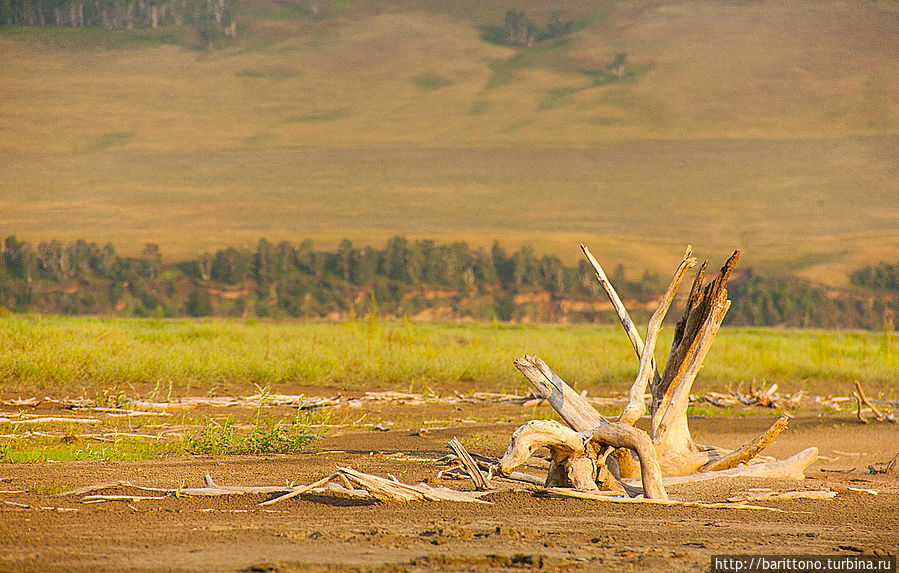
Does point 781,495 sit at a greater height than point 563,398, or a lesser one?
lesser

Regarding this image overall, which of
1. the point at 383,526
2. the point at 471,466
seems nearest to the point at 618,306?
the point at 471,466

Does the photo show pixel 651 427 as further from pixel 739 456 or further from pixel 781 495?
pixel 781 495

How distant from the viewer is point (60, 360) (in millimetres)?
14438

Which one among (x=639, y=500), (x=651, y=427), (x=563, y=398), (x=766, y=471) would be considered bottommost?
(x=766, y=471)

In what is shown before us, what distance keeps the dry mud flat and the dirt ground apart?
0.5 inches

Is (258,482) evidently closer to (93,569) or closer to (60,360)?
(93,569)

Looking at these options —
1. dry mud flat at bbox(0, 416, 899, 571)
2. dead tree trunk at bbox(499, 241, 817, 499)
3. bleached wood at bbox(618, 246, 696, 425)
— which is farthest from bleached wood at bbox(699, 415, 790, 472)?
bleached wood at bbox(618, 246, 696, 425)

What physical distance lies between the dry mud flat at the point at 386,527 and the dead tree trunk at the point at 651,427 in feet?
0.68

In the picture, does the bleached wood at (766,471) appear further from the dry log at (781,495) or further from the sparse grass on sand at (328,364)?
the sparse grass on sand at (328,364)

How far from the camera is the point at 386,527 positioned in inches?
198

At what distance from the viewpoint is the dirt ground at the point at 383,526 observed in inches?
165

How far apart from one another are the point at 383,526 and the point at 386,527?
1.4 inches

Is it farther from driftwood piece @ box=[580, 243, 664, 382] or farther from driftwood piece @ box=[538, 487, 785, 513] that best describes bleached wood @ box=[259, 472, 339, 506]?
driftwood piece @ box=[580, 243, 664, 382]

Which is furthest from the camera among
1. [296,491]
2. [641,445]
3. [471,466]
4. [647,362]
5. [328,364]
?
[328,364]
